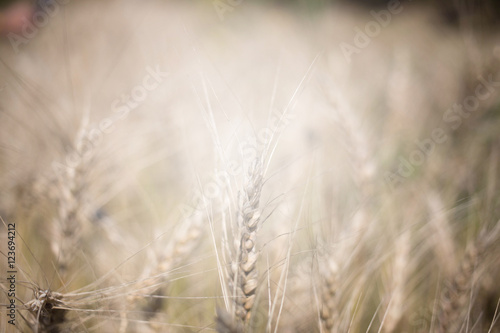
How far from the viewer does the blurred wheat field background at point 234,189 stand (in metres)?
0.44

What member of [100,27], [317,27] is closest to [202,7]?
[100,27]

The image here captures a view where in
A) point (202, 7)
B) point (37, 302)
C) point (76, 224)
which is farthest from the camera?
point (202, 7)

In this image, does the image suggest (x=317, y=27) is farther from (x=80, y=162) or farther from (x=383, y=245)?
(x=80, y=162)

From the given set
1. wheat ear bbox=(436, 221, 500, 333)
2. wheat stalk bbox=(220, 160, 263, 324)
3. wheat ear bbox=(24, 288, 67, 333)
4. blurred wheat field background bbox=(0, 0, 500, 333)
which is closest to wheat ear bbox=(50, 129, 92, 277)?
blurred wheat field background bbox=(0, 0, 500, 333)

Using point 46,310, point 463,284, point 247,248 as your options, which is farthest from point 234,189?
point 463,284

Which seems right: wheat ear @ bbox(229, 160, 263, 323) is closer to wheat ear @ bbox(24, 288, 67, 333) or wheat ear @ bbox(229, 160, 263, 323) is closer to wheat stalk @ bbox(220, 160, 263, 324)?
wheat stalk @ bbox(220, 160, 263, 324)

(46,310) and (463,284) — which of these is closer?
(46,310)

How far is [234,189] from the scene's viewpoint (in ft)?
2.18

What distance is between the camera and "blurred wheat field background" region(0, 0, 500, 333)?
1.46ft

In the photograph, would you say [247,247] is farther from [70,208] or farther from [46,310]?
[70,208]

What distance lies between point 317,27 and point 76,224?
1.09 m

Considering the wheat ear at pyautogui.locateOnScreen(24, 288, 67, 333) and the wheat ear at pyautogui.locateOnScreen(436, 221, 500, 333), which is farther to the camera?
the wheat ear at pyautogui.locateOnScreen(436, 221, 500, 333)

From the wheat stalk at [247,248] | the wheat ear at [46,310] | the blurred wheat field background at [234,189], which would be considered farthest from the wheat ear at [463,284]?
the wheat ear at [46,310]

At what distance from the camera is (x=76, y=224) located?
1.81ft
